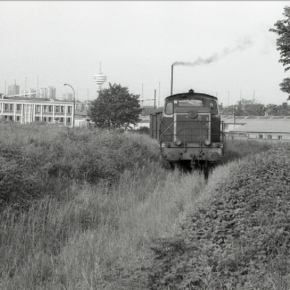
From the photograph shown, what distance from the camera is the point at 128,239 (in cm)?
645

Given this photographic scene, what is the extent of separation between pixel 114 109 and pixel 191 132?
31.6 m

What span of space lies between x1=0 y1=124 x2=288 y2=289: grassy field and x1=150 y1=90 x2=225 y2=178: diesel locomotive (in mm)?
718

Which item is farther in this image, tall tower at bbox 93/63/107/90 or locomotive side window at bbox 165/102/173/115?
tall tower at bbox 93/63/107/90

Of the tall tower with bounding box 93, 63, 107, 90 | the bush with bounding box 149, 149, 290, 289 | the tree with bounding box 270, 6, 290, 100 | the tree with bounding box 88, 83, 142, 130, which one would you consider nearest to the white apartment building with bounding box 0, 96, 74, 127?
the tall tower with bounding box 93, 63, 107, 90

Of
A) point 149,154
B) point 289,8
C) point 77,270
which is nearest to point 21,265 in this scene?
point 77,270

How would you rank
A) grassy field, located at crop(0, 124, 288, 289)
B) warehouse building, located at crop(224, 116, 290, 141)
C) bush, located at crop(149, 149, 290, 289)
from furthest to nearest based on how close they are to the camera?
warehouse building, located at crop(224, 116, 290, 141), grassy field, located at crop(0, 124, 288, 289), bush, located at crop(149, 149, 290, 289)

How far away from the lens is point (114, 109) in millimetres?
45500

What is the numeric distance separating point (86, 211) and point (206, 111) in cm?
741

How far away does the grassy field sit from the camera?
4801 millimetres

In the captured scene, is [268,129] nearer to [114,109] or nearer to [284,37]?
[114,109]

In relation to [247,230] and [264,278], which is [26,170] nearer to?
[247,230]

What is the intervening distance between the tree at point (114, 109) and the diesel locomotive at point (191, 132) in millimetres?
30203

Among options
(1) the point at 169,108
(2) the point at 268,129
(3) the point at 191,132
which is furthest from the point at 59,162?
(2) the point at 268,129

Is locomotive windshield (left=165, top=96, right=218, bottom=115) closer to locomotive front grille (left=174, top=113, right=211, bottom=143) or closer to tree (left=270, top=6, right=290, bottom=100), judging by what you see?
locomotive front grille (left=174, top=113, right=211, bottom=143)
